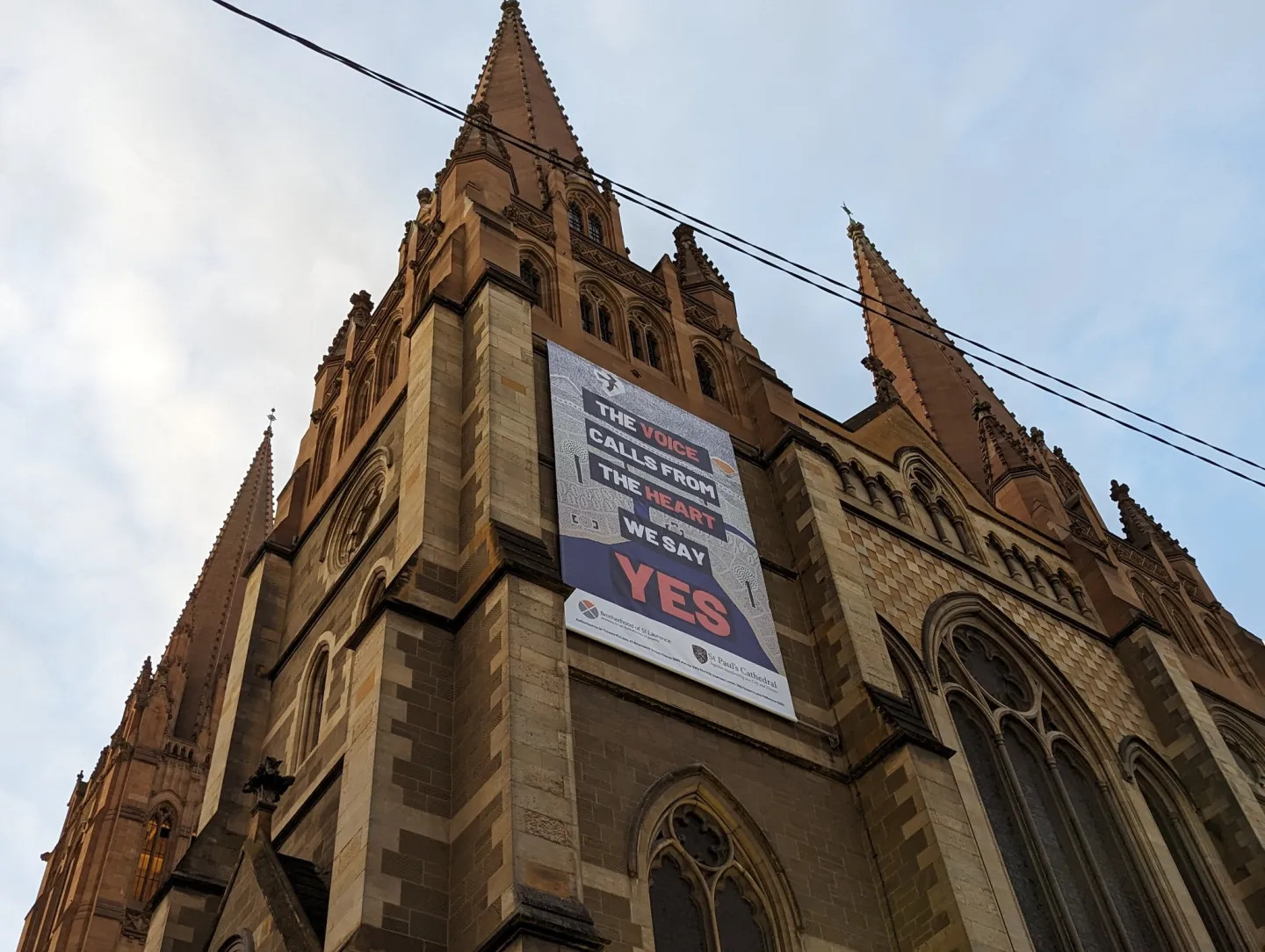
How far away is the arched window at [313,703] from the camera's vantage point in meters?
17.4

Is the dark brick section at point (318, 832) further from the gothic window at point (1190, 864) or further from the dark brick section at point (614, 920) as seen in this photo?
the gothic window at point (1190, 864)

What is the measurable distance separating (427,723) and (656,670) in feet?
10.4

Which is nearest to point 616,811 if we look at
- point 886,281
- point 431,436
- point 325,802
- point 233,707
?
point 325,802

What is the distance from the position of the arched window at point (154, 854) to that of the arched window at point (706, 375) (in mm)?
19436

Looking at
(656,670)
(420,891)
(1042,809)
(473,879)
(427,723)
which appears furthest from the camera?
(1042,809)

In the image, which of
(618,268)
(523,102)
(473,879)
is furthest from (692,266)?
(473,879)

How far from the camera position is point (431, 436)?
1695 cm

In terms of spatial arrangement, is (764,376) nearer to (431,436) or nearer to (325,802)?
(431,436)

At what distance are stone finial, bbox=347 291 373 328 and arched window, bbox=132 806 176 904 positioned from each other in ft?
51.2

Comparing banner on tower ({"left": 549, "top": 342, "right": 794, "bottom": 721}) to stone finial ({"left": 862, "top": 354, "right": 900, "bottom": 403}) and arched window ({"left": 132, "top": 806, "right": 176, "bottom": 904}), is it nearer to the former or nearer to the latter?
stone finial ({"left": 862, "top": 354, "right": 900, "bottom": 403})

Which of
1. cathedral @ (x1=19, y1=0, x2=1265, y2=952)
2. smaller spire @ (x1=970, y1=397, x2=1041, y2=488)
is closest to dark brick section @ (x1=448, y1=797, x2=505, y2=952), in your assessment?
cathedral @ (x1=19, y1=0, x2=1265, y2=952)

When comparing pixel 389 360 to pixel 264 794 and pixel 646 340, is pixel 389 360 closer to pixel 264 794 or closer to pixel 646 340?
pixel 646 340

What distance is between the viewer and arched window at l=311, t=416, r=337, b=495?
23.1m

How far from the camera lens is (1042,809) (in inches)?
758
